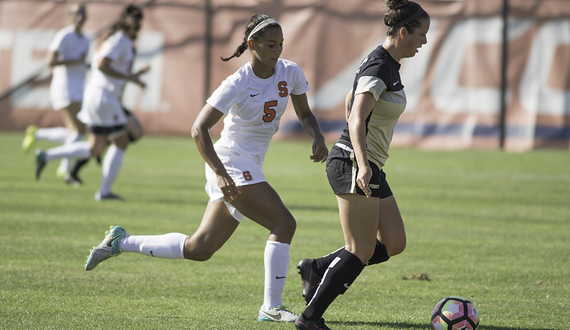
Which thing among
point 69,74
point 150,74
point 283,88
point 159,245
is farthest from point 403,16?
point 150,74

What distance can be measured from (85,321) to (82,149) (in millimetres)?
6127

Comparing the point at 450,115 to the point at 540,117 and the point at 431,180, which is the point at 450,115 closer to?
the point at 540,117

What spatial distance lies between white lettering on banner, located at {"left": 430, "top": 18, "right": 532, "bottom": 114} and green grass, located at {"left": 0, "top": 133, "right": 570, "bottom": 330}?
535 centimetres

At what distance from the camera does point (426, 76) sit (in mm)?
17703

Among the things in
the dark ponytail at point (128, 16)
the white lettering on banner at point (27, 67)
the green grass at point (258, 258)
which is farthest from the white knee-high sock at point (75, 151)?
the white lettering on banner at point (27, 67)

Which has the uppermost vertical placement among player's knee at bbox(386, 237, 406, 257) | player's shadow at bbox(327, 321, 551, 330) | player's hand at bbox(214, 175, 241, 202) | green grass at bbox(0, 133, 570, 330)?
player's hand at bbox(214, 175, 241, 202)

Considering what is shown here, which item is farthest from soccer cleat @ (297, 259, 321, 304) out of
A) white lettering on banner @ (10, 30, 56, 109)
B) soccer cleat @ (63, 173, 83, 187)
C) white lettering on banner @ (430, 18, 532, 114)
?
white lettering on banner @ (10, 30, 56, 109)

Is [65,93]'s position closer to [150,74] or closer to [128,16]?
[128,16]

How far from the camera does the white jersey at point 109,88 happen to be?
8.90 m

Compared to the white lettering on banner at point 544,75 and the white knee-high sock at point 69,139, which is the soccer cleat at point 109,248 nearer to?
the white knee-high sock at point 69,139

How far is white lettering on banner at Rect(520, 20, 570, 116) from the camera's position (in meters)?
17.0

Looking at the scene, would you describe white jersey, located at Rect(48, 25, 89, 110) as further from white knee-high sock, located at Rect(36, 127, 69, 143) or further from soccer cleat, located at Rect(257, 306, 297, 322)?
soccer cleat, located at Rect(257, 306, 297, 322)

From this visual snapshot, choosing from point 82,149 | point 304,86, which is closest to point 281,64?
point 304,86

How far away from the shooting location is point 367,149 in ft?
13.0
